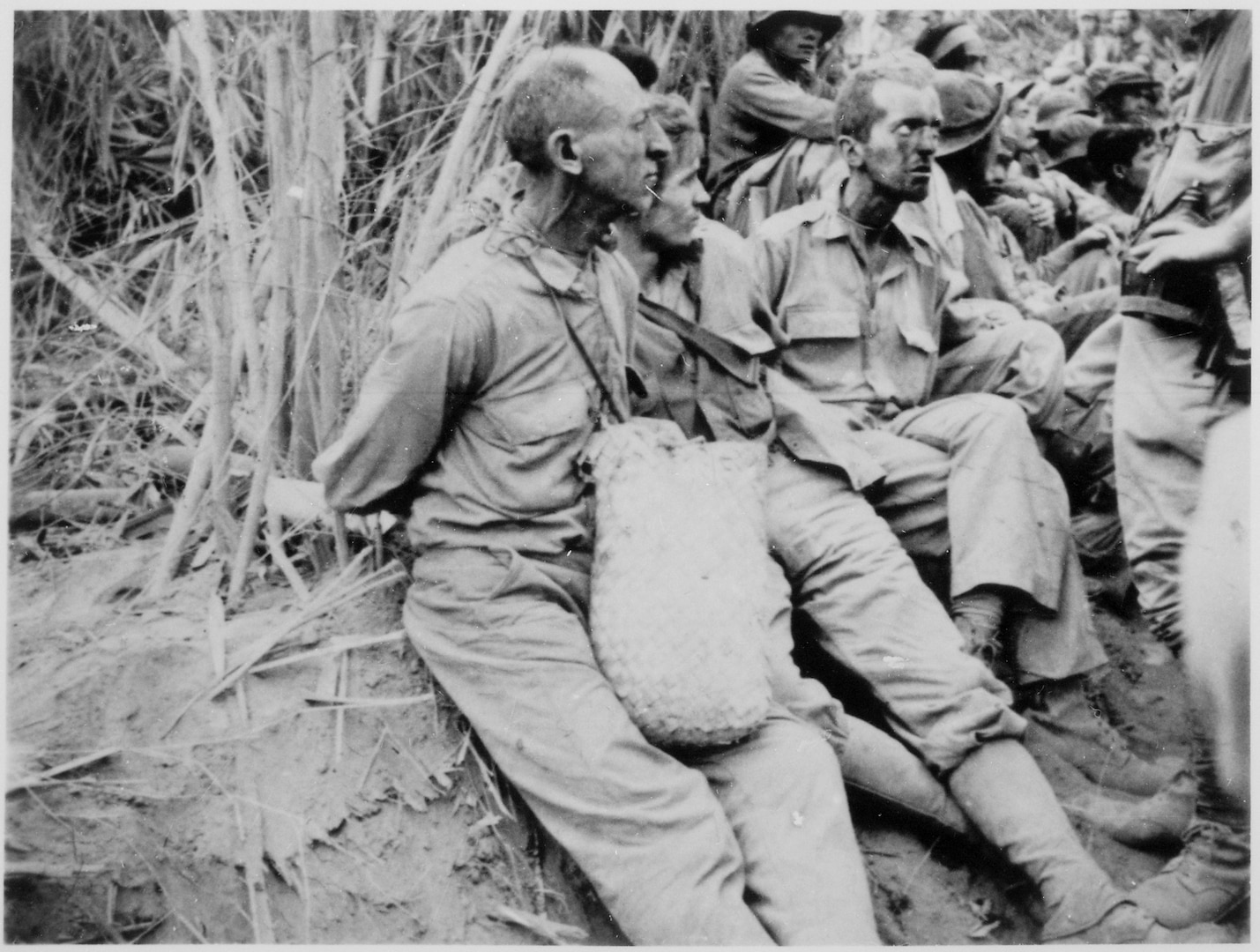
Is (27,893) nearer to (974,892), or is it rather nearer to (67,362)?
(67,362)

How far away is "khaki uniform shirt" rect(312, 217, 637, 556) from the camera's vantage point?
249 centimetres

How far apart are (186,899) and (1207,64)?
3.06 metres

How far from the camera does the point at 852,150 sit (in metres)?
3.43

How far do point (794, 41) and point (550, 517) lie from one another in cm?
278

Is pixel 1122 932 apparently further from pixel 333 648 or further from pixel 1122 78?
pixel 1122 78

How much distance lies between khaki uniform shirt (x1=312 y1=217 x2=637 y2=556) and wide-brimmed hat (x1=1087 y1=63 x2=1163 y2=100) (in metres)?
3.80

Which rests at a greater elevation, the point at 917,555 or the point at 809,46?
the point at 809,46

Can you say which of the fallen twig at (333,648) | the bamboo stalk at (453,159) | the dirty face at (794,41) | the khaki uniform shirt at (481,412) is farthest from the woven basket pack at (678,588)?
the dirty face at (794,41)

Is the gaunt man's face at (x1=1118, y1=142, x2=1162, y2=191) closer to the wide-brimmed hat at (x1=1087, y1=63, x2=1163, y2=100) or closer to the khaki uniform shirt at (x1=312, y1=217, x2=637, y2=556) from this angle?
the wide-brimmed hat at (x1=1087, y1=63, x2=1163, y2=100)

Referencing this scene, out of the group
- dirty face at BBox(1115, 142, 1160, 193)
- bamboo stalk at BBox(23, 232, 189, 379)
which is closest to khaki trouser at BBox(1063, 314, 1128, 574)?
dirty face at BBox(1115, 142, 1160, 193)

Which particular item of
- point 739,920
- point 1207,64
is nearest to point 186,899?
point 739,920

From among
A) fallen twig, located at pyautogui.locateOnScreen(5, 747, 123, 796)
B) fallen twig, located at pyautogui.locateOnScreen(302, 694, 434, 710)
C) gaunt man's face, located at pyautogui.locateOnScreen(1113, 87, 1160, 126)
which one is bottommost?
fallen twig, located at pyautogui.locateOnScreen(5, 747, 123, 796)

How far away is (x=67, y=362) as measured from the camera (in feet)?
9.78

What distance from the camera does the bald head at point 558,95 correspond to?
2.53 m
